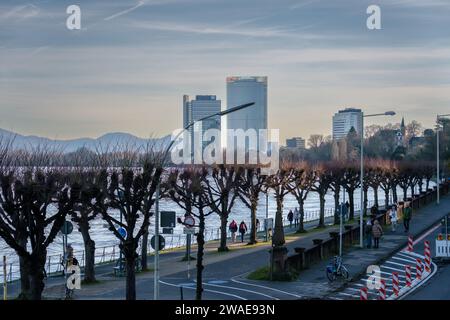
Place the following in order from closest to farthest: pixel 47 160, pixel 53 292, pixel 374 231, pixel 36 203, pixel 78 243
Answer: pixel 36 203, pixel 53 292, pixel 47 160, pixel 374 231, pixel 78 243

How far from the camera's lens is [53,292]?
2833cm

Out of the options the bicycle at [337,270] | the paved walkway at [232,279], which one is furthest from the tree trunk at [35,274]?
the bicycle at [337,270]

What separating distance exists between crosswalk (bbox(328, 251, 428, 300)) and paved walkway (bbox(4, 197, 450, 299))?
0.43 meters

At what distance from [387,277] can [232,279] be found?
243 inches

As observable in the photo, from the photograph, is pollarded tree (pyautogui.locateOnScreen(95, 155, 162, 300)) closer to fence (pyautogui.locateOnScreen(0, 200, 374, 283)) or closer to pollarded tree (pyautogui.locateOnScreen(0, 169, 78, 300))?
pollarded tree (pyautogui.locateOnScreen(0, 169, 78, 300))

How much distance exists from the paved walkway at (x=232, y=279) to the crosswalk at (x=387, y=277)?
0.43 m

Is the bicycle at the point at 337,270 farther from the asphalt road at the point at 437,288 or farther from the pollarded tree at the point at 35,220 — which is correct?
the pollarded tree at the point at 35,220

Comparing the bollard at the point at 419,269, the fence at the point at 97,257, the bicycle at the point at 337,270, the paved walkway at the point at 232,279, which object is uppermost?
the bicycle at the point at 337,270

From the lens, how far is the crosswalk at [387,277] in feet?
85.2
